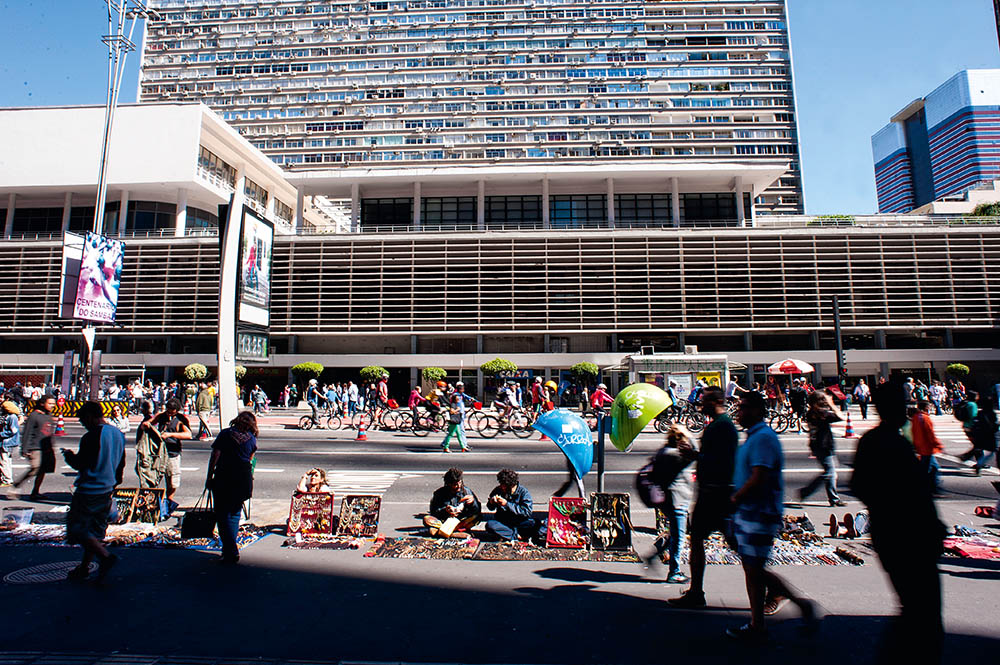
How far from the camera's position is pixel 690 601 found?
4.92m

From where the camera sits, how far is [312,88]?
258 feet

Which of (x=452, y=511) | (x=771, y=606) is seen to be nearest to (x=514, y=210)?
(x=452, y=511)

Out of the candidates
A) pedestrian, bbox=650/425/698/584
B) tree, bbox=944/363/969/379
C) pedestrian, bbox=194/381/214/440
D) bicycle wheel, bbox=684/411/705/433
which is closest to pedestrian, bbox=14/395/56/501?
pedestrian, bbox=194/381/214/440

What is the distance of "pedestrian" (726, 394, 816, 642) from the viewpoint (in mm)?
4262

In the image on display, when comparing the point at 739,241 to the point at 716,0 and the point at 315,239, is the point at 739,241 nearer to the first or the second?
the point at 315,239

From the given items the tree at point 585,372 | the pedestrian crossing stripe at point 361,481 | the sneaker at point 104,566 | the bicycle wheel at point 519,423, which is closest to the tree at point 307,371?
the tree at point 585,372

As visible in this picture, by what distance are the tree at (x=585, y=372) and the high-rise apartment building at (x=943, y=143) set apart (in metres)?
145

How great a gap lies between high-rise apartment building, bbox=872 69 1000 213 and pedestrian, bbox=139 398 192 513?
170 metres

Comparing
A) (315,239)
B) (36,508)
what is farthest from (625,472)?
(315,239)

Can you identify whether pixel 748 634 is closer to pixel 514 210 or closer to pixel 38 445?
pixel 38 445

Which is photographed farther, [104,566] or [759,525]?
[104,566]

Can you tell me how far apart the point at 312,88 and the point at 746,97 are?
6246 centimetres

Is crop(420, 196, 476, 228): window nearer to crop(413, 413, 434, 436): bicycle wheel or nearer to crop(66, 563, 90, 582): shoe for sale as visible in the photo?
crop(413, 413, 434, 436): bicycle wheel

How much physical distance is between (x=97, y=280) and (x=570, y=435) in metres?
20.1
